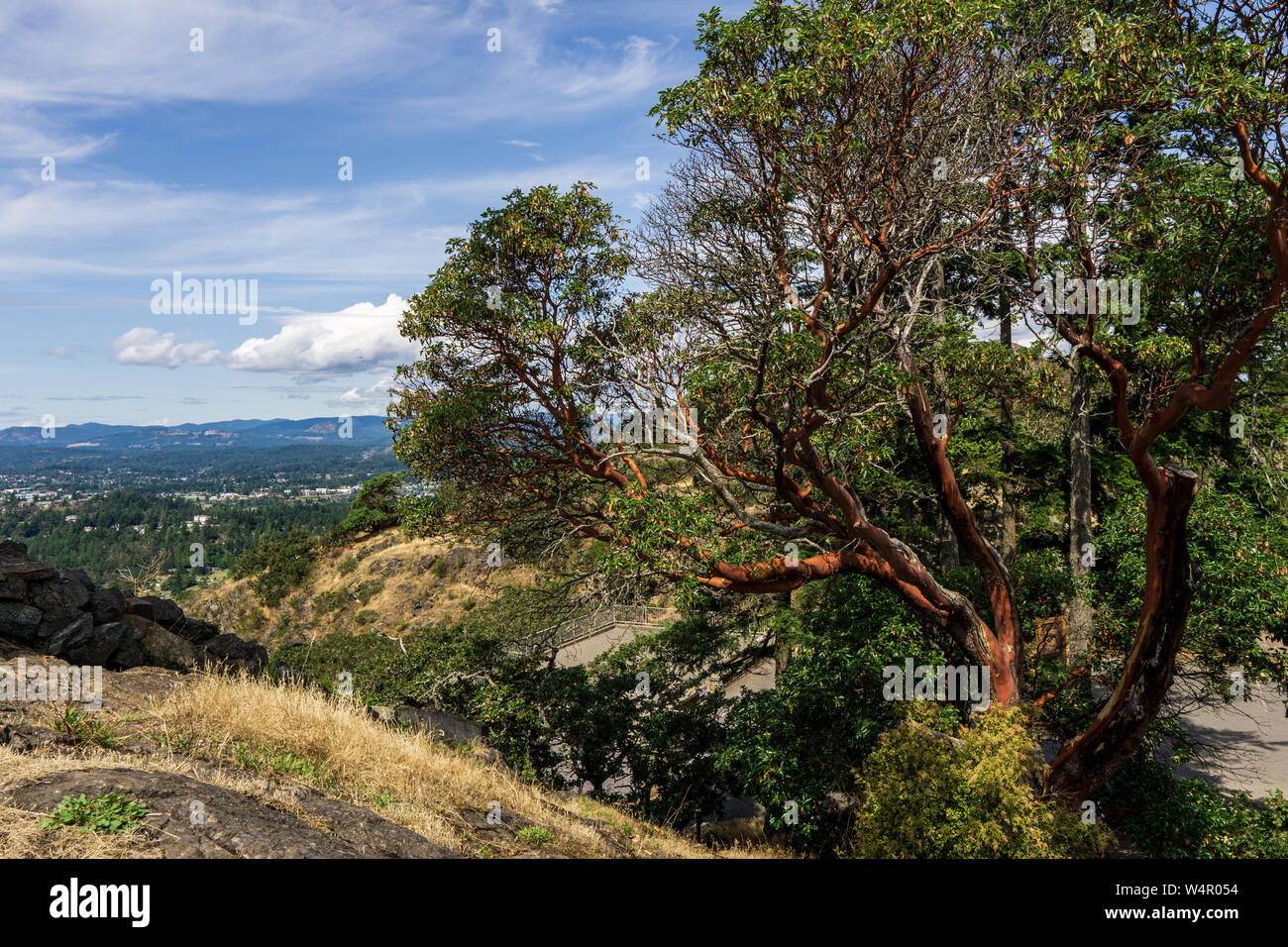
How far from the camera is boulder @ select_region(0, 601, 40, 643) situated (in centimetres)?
979

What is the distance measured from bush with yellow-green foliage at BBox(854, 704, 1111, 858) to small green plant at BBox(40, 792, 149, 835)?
7237 millimetres

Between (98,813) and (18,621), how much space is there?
744 cm

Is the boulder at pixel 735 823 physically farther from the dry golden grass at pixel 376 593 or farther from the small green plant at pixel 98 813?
the dry golden grass at pixel 376 593

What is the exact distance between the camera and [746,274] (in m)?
10.9

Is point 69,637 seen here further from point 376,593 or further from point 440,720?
point 376,593

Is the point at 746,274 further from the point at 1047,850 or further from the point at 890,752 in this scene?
the point at 1047,850

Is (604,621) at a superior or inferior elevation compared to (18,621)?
inferior

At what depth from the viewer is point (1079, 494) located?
1460cm

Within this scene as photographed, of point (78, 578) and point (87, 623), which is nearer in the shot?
point (87, 623)

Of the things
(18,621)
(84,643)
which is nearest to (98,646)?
(84,643)

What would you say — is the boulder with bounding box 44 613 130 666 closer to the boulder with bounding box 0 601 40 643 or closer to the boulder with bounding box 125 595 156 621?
the boulder with bounding box 0 601 40 643

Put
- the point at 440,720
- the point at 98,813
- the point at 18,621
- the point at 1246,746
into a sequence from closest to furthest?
the point at 98,813 → the point at 18,621 → the point at 440,720 → the point at 1246,746

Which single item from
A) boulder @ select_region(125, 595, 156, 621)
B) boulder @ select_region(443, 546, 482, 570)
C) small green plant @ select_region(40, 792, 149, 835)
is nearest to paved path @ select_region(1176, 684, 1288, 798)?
small green plant @ select_region(40, 792, 149, 835)
